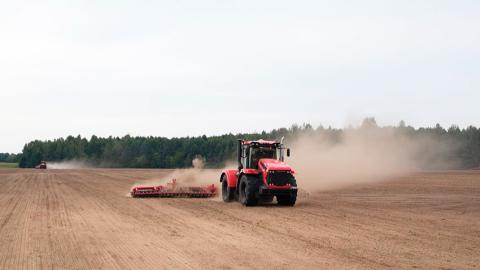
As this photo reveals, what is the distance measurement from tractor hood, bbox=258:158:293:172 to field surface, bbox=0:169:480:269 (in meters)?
1.61

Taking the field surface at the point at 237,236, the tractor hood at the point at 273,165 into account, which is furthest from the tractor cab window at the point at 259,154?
the field surface at the point at 237,236

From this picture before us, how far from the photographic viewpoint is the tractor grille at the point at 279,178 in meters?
23.4

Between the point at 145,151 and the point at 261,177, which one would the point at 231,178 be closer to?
the point at 261,177

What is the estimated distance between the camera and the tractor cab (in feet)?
81.8

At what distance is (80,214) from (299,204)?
9.49 metres

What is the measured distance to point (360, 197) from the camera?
29766 millimetres

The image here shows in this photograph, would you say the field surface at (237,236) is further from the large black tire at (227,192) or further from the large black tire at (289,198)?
the large black tire at (227,192)

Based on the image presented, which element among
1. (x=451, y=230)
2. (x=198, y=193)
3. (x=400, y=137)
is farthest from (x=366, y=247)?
(x=400, y=137)

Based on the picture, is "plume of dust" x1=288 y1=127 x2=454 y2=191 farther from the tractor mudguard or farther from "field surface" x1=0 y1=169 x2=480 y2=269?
"field surface" x1=0 y1=169 x2=480 y2=269

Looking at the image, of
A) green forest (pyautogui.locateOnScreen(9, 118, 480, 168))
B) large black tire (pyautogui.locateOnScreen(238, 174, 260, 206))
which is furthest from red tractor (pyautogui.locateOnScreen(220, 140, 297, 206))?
green forest (pyautogui.locateOnScreen(9, 118, 480, 168))

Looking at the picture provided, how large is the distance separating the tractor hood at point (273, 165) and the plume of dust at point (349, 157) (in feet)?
39.4

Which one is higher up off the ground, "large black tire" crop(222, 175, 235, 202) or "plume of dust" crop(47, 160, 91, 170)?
"plume of dust" crop(47, 160, 91, 170)

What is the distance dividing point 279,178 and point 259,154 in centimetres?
198

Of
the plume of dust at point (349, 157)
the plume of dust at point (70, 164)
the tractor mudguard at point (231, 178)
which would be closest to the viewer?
the tractor mudguard at point (231, 178)
